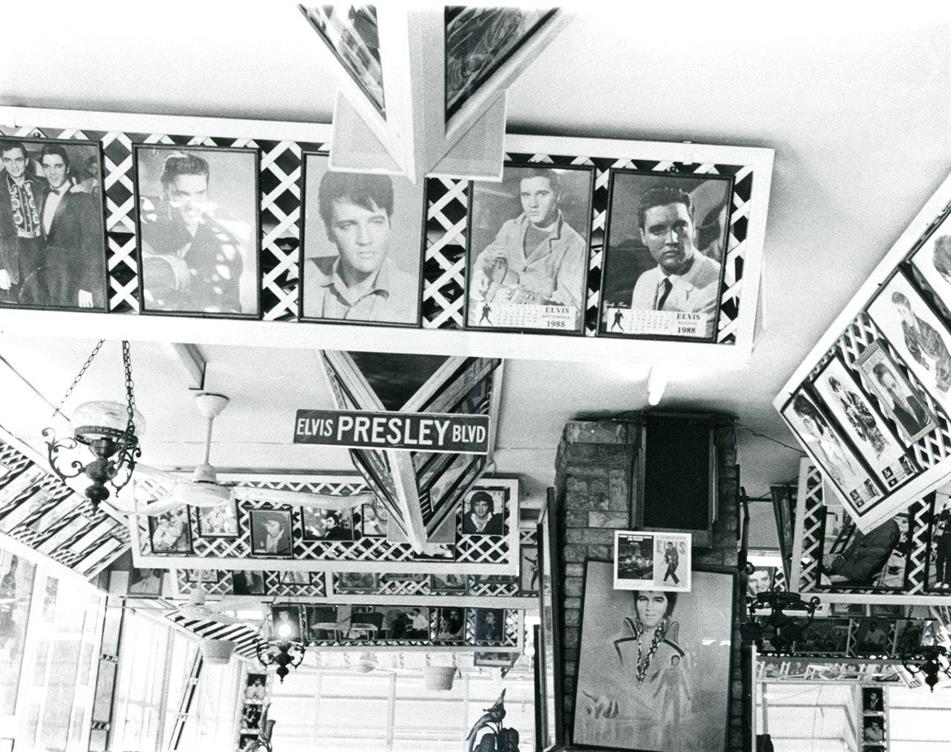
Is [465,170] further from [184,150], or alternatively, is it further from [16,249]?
[16,249]

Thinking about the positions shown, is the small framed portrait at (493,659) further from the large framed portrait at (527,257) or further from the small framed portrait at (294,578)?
the large framed portrait at (527,257)

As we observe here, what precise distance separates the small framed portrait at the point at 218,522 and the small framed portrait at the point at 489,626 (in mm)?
4747

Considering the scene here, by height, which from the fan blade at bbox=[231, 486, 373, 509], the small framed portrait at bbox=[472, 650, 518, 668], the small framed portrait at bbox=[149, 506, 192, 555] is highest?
the fan blade at bbox=[231, 486, 373, 509]

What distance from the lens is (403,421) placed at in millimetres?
4770

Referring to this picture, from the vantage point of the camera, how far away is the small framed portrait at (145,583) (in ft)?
43.3

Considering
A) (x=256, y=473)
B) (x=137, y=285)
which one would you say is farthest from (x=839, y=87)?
(x=256, y=473)

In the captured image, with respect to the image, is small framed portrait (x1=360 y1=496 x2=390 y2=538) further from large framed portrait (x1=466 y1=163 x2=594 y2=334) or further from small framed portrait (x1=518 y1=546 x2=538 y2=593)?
large framed portrait (x1=466 y1=163 x2=594 y2=334)

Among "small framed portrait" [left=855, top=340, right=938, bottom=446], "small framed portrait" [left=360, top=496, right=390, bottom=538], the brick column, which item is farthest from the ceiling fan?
"small framed portrait" [left=855, top=340, right=938, bottom=446]

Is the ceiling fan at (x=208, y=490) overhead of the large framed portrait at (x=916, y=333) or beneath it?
beneath

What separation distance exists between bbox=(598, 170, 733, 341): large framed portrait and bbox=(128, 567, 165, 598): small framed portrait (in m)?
10.3

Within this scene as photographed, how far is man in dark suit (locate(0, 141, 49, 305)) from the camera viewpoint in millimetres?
4250

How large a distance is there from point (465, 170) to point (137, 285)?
172 cm

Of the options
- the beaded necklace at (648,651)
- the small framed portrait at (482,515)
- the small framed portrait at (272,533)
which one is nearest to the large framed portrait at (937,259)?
the beaded necklace at (648,651)

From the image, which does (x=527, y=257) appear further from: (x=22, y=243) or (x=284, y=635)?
(x=284, y=635)
